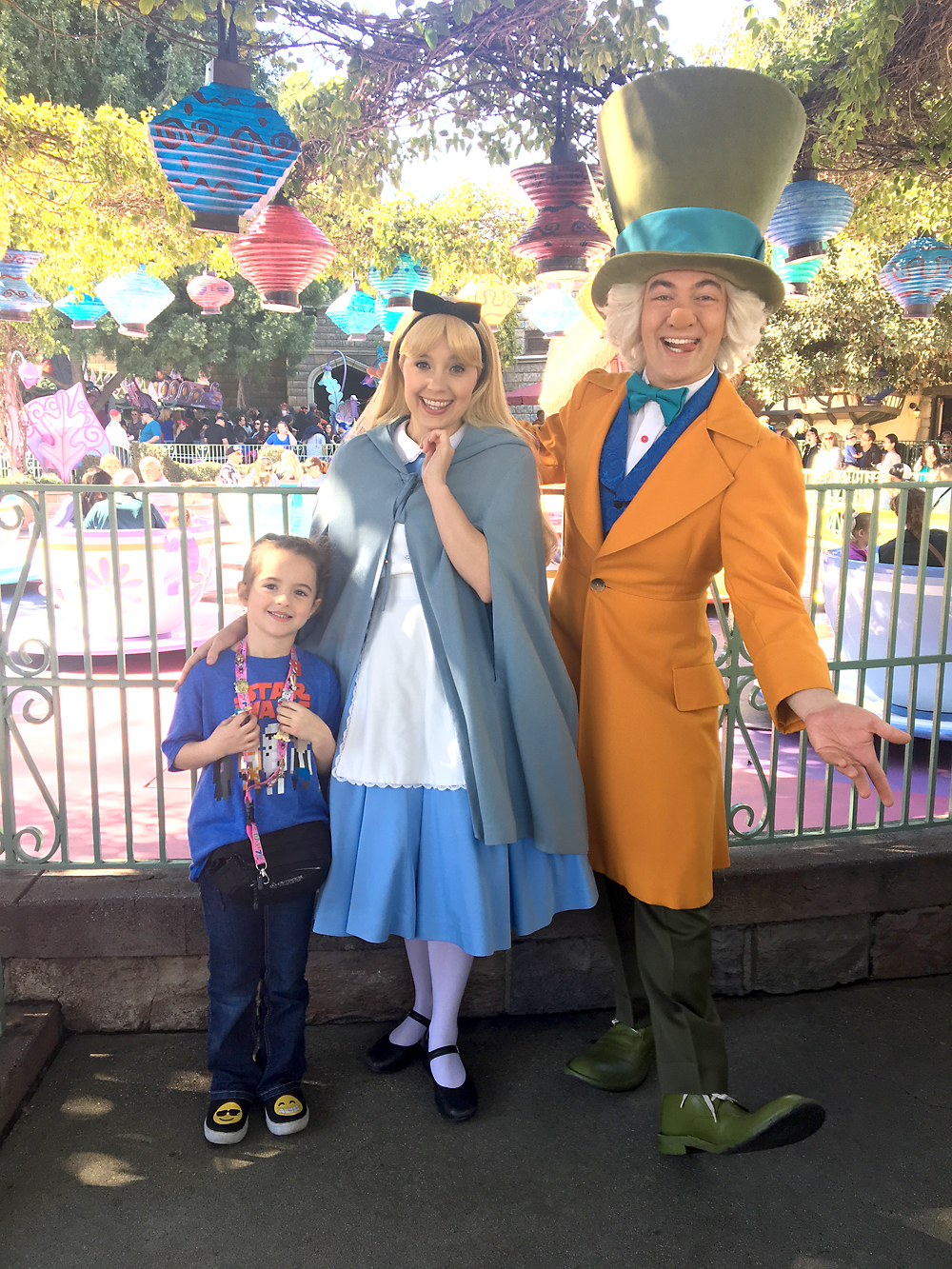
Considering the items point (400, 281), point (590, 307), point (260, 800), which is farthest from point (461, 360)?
point (400, 281)

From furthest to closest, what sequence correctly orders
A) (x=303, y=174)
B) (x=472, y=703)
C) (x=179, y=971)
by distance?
1. (x=303, y=174)
2. (x=179, y=971)
3. (x=472, y=703)

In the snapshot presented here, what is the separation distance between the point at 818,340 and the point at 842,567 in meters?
17.9

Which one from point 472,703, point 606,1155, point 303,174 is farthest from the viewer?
point 303,174

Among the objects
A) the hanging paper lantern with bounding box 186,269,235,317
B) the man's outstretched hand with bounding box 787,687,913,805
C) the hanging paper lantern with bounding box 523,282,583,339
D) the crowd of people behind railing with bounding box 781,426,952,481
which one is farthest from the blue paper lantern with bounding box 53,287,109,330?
the man's outstretched hand with bounding box 787,687,913,805

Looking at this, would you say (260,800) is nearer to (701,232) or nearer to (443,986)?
(443,986)

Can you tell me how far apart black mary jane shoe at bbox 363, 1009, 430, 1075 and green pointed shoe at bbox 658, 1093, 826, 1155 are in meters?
0.64

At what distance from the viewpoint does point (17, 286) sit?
827cm

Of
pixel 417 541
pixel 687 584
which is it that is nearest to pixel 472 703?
pixel 417 541

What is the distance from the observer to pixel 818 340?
18.6 m

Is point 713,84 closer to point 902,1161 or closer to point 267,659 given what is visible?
point 267,659

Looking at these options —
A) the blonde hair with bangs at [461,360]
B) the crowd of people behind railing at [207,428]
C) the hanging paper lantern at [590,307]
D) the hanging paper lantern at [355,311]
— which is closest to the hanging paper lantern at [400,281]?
the hanging paper lantern at [355,311]

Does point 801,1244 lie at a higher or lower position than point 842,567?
lower

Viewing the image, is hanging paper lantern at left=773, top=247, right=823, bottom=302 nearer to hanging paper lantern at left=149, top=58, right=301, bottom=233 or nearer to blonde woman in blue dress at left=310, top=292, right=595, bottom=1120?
hanging paper lantern at left=149, top=58, right=301, bottom=233

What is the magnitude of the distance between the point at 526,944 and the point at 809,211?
353cm
